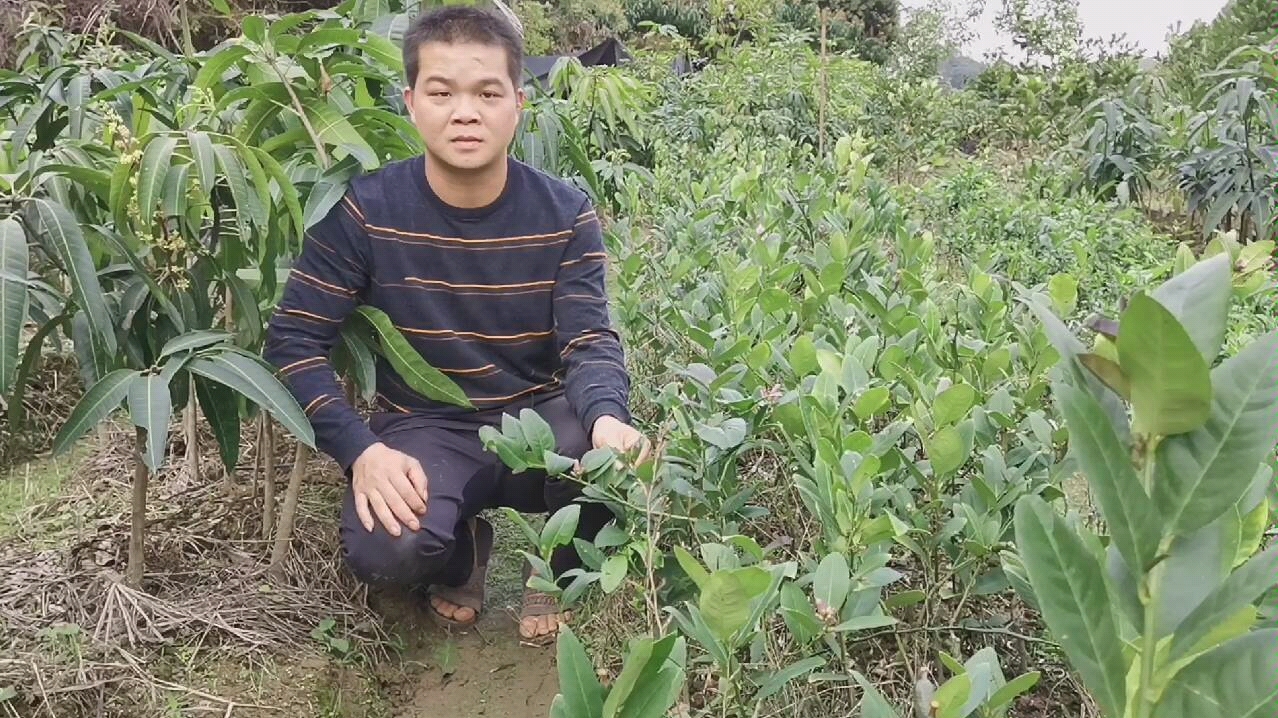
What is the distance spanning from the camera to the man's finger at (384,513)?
1.85 meters

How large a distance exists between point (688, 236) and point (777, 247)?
0.48 meters

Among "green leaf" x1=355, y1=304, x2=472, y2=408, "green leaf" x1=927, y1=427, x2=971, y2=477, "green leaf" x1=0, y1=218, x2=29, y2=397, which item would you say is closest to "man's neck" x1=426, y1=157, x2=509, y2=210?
Answer: "green leaf" x1=355, y1=304, x2=472, y2=408

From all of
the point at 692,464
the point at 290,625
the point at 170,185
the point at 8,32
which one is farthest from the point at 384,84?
the point at 8,32

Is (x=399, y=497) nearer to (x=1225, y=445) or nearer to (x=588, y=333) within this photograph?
(x=588, y=333)

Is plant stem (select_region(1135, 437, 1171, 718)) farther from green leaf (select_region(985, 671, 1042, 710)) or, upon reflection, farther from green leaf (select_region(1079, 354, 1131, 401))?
green leaf (select_region(985, 671, 1042, 710))

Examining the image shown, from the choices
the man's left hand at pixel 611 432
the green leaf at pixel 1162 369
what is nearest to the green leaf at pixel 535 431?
the man's left hand at pixel 611 432

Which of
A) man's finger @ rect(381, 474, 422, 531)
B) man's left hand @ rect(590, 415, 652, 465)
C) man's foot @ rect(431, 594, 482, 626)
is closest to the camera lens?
man's left hand @ rect(590, 415, 652, 465)

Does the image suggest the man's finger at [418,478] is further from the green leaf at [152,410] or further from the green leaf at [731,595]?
the green leaf at [731,595]

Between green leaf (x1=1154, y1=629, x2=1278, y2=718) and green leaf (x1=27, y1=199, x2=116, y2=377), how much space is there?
1538 millimetres

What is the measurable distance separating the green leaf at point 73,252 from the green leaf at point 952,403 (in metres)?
1.27

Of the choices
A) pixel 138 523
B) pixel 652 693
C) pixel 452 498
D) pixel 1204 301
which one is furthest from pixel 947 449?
pixel 138 523

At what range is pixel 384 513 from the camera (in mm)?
1853

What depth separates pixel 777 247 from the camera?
2.24m

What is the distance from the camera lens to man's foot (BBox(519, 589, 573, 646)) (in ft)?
7.17
